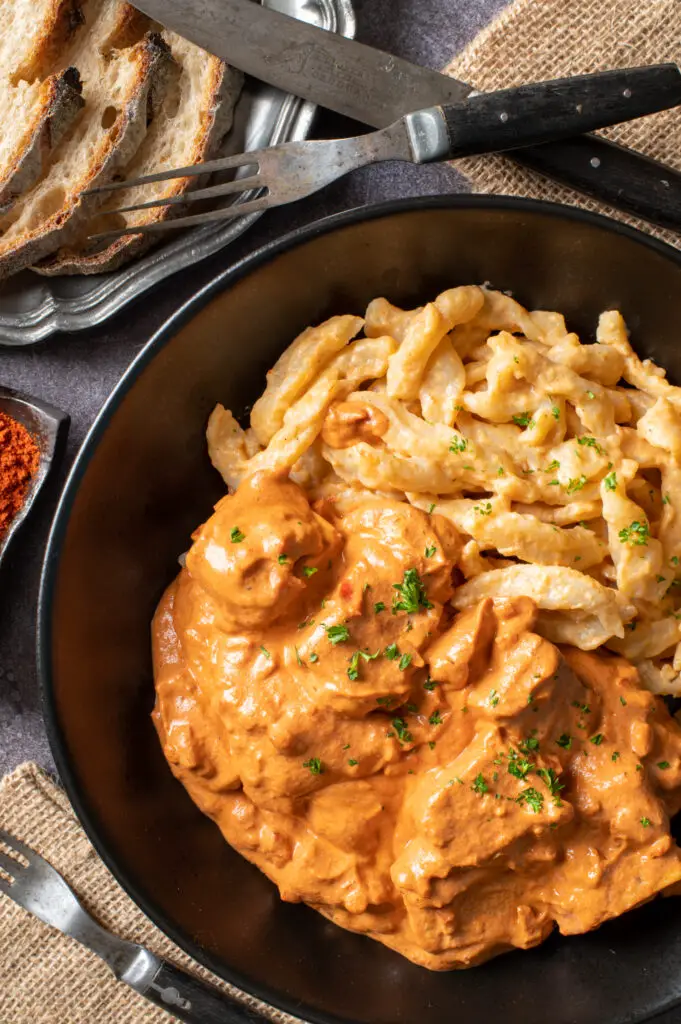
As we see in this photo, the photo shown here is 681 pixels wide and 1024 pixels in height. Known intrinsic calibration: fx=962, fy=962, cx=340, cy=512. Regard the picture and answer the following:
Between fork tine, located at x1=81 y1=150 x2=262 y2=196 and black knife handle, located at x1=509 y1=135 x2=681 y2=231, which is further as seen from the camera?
black knife handle, located at x1=509 y1=135 x2=681 y2=231

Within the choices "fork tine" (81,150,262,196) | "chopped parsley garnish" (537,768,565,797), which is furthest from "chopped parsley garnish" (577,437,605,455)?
"fork tine" (81,150,262,196)

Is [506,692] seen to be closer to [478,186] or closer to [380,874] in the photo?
[380,874]

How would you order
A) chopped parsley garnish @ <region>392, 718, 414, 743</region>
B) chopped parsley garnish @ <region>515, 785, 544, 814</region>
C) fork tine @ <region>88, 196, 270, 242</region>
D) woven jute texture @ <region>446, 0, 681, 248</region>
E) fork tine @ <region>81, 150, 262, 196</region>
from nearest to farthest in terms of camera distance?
chopped parsley garnish @ <region>515, 785, 544, 814</region> → chopped parsley garnish @ <region>392, 718, 414, 743</region> → fork tine @ <region>81, 150, 262, 196</region> → fork tine @ <region>88, 196, 270, 242</region> → woven jute texture @ <region>446, 0, 681, 248</region>

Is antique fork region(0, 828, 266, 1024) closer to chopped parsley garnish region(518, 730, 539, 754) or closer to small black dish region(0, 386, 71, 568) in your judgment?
small black dish region(0, 386, 71, 568)

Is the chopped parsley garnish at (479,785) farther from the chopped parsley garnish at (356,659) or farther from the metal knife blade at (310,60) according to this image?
the metal knife blade at (310,60)

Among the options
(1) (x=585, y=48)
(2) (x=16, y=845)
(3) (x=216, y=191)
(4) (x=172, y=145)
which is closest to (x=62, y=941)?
(2) (x=16, y=845)

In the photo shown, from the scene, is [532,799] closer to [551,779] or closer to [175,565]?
[551,779]

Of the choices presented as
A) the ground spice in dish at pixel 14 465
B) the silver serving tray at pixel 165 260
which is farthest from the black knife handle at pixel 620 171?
the ground spice in dish at pixel 14 465
